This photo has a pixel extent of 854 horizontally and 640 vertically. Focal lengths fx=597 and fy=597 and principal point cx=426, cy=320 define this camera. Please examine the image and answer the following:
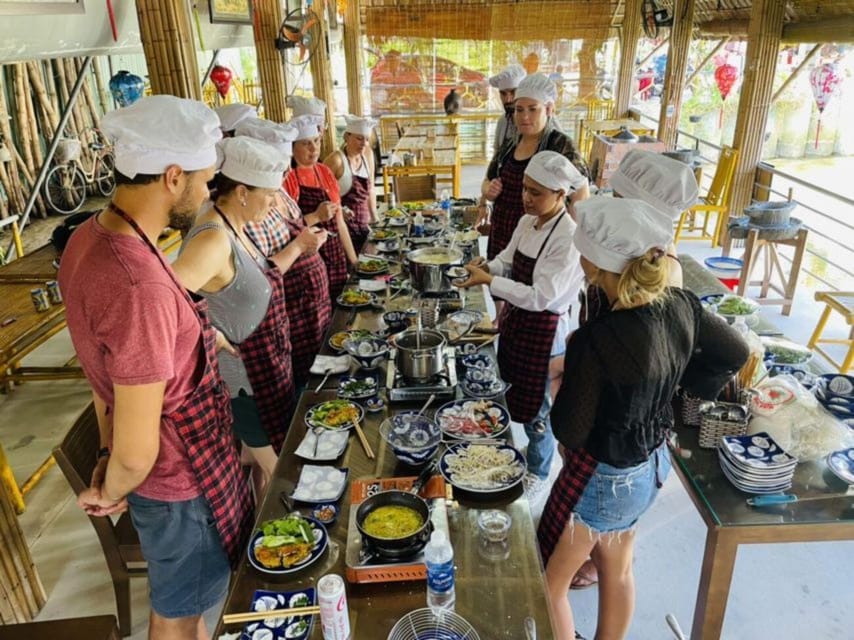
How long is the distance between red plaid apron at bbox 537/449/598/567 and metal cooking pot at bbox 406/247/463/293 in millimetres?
1594

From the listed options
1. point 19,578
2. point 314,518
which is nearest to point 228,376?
point 314,518

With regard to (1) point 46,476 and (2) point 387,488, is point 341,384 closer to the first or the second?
(2) point 387,488

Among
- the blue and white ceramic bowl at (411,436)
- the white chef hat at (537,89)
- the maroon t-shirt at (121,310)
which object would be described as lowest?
the blue and white ceramic bowl at (411,436)

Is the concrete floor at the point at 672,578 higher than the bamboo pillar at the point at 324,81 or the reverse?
the reverse

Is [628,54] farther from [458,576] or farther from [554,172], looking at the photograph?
[458,576]

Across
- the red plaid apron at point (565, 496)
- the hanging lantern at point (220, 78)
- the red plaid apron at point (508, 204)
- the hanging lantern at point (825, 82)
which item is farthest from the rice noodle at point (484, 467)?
the hanging lantern at point (825, 82)

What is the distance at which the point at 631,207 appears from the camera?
1956 millimetres

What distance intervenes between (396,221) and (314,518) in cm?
382

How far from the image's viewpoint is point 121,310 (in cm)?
157

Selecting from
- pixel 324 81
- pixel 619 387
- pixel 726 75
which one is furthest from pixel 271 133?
pixel 726 75

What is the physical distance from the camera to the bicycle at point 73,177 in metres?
9.92

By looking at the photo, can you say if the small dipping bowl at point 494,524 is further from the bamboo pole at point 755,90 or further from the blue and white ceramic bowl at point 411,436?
the bamboo pole at point 755,90

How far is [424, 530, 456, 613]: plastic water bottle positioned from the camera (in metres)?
1.61

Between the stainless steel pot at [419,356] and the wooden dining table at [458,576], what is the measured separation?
471mm
